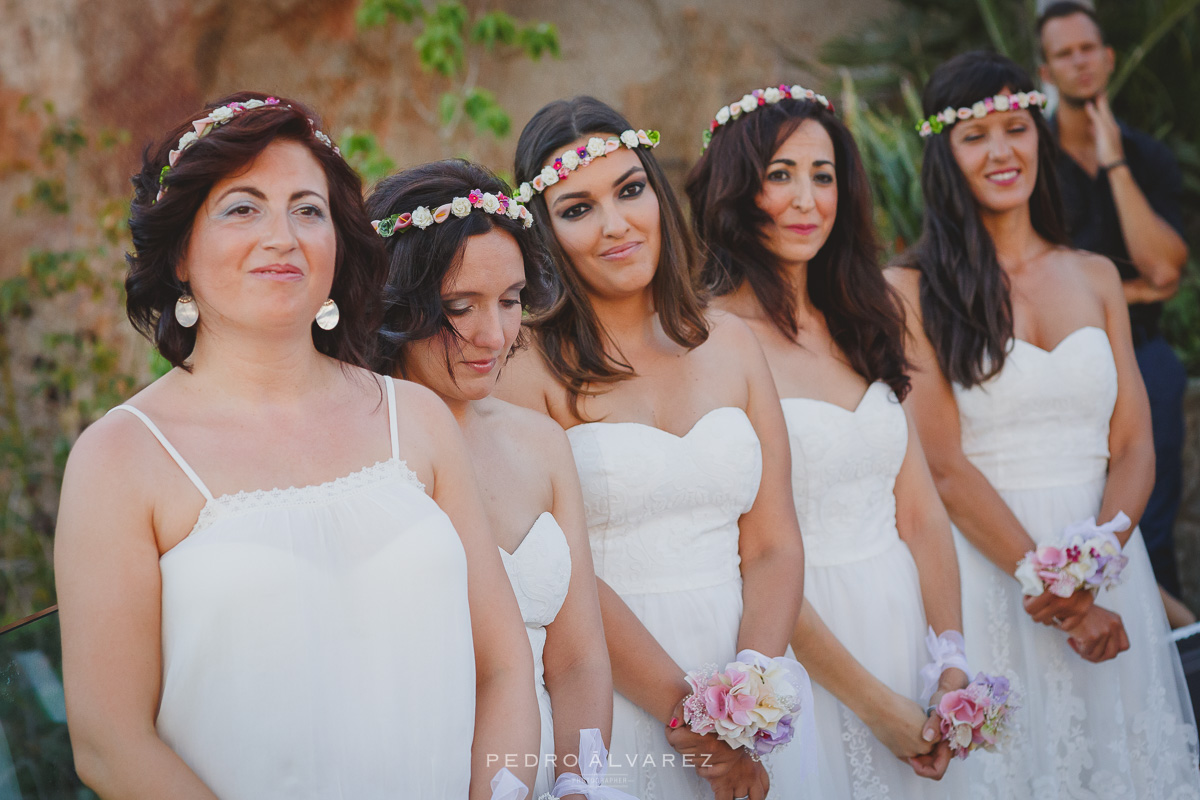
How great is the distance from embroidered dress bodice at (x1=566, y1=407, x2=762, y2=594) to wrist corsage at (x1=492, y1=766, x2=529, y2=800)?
84cm

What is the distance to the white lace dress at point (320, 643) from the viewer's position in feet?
5.68

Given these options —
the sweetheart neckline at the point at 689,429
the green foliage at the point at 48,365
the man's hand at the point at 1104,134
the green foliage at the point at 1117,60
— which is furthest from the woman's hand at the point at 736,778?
the green foliage at the point at 48,365

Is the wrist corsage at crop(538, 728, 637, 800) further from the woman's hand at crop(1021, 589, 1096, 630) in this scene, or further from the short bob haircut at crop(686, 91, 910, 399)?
the woman's hand at crop(1021, 589, 1096, 630)

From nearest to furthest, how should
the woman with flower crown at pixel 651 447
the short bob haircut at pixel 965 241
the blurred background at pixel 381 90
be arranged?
Result: the woman with flower crown at pixel 651 447
the short bob haircut at pixel 965 241
the blurred background at pixel 381 90

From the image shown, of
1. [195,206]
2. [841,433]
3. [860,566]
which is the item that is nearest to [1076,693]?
[860,566]

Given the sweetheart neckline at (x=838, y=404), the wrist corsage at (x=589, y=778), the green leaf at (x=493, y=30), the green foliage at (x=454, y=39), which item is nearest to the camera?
the wrist corsage at (x=589, y=778)

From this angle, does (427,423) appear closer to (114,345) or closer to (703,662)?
(703,662)

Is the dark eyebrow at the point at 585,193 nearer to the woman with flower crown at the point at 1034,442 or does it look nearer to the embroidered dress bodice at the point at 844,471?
the embroidered dress bodice at the point at 844,471

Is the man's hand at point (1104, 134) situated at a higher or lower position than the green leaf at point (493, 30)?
lower

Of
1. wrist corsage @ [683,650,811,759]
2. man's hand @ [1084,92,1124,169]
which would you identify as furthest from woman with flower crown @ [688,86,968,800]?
man's hand @ [1084,92,1124,169]

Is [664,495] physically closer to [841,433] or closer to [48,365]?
[841,433]

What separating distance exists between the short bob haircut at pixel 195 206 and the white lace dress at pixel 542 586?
652 millimetres

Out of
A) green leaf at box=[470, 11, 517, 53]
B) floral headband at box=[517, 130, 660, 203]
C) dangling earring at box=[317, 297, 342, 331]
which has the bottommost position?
dangling earring at box=[317, 297, 342, 331]

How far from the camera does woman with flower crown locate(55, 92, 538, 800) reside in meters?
1.71
